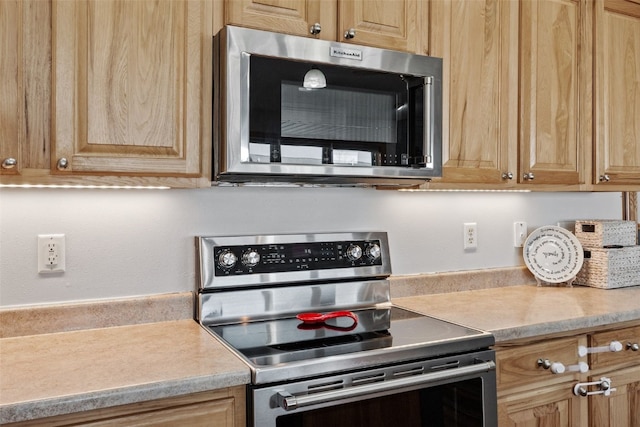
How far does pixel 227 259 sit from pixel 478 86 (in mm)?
1051

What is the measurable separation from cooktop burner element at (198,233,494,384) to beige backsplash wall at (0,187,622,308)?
9cm

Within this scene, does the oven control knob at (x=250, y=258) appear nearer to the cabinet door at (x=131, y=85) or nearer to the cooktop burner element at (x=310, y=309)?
the cooktop burner element at (x=310, y=309)

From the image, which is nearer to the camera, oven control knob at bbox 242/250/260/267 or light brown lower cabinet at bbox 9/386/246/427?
light brown lower cabinet at bbox 9/386/246/427

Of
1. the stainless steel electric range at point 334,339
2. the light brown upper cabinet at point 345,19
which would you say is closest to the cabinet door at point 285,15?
the light brown upper cabinet at point 345,19

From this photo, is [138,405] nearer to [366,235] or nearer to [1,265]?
[1,265]

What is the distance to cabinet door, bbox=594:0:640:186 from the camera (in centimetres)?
216

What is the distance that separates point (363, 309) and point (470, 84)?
34.2 inches

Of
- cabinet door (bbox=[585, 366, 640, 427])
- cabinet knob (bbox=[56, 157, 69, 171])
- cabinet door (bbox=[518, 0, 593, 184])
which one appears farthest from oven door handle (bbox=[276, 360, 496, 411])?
cabinet door (bbox=[518, 0, 593, 184])

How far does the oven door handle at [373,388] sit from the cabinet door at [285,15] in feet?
3.26

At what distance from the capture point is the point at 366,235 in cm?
193

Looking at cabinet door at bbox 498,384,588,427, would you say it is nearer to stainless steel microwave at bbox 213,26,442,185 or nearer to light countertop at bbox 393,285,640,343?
light countertop at bbox 393,285,640,343

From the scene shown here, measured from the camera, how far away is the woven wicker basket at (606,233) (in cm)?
224

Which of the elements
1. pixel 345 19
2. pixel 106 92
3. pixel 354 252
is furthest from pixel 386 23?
pixel 106 92

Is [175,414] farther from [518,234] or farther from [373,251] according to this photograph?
[518,234]
